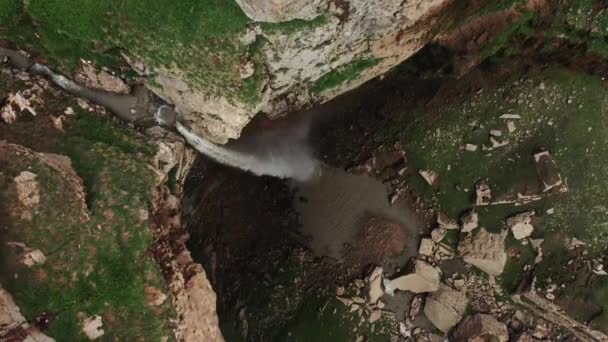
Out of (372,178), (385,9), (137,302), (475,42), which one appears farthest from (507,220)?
(137,302)

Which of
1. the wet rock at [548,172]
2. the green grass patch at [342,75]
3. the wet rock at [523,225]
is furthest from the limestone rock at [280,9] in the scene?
the wet rock at [523,225]

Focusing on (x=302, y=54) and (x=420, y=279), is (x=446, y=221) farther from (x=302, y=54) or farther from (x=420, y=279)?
(x=302, y=54)

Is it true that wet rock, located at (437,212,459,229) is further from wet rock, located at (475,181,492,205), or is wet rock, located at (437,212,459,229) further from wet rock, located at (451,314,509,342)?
wet rock, located at (451,314,509,342)

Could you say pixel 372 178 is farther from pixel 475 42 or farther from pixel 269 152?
pixel 475 42

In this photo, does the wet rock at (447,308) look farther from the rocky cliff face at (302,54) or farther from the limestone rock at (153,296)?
the limestone rock at (153,296)

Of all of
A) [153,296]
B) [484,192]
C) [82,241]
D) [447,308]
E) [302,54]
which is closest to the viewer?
[82,241]

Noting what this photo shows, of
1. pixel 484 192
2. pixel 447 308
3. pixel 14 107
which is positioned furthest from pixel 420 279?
pixel 14 107
